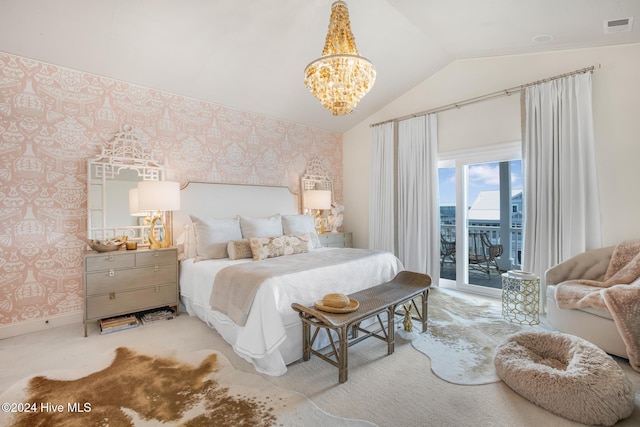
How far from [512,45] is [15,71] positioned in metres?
5.08

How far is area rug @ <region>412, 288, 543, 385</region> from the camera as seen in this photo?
2.20 metres

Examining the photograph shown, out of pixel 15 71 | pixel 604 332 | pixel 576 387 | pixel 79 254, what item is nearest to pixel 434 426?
pixel 576 387

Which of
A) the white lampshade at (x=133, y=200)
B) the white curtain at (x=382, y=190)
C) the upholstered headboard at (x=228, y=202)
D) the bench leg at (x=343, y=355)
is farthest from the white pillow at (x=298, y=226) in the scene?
the bench leg at (x=343, y=355)

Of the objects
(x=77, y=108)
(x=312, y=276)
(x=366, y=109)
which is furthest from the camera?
(x=366, y=109)

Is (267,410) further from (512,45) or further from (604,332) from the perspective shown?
(512,45)

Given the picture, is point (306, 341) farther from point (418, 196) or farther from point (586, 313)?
point (418, 196)

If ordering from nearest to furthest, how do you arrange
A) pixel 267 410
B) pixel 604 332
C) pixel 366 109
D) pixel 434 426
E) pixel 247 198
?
pixel 434 426
pixel 267 410
pixel 604 332
pixel 247 198
pixel 366 109

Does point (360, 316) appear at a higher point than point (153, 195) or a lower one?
lower

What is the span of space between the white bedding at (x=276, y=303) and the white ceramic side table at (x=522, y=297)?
1.38 m

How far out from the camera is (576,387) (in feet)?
5.58

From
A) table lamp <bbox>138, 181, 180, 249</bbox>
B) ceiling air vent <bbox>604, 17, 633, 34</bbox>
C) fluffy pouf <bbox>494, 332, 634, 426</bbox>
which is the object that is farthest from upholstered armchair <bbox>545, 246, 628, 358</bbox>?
table lamp <bbox>138, 181, 180, 249</bbox>

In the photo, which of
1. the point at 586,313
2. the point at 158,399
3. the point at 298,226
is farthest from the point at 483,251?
the point at 158,399

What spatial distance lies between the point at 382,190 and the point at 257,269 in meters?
3.04

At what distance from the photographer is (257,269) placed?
2.59 m
